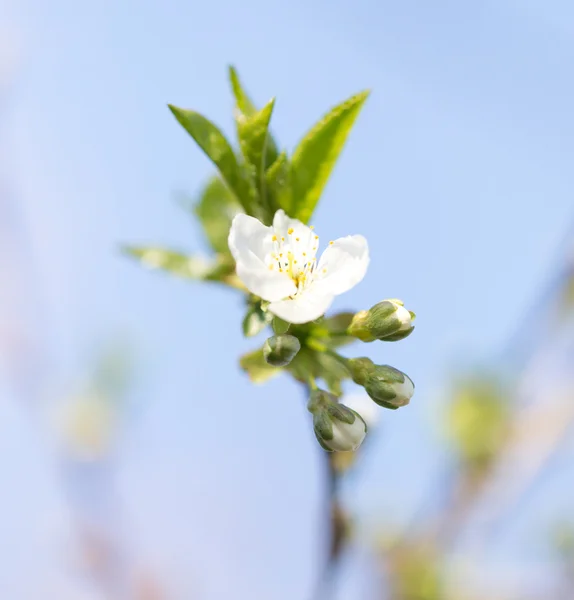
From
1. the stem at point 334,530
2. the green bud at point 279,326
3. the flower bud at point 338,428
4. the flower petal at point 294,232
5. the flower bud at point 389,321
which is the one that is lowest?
the stem at point 334,530

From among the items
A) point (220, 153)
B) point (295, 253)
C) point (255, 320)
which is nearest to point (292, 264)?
point (295, 253)

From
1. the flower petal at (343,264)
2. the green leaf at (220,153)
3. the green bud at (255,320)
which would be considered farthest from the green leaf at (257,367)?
the green leaf at (220,153)

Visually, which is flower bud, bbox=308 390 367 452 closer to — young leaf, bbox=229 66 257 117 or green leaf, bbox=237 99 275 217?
green leaf, bbox=237 99 275 217

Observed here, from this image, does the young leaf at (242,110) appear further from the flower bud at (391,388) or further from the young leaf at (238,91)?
the flower bud at (391,388)

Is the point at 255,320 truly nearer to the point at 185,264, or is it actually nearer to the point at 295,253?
the point at 295,253

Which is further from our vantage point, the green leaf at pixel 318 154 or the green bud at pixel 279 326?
the green leaf at pixel 318 154

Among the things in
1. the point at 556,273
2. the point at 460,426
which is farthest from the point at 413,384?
the point at 460,426
